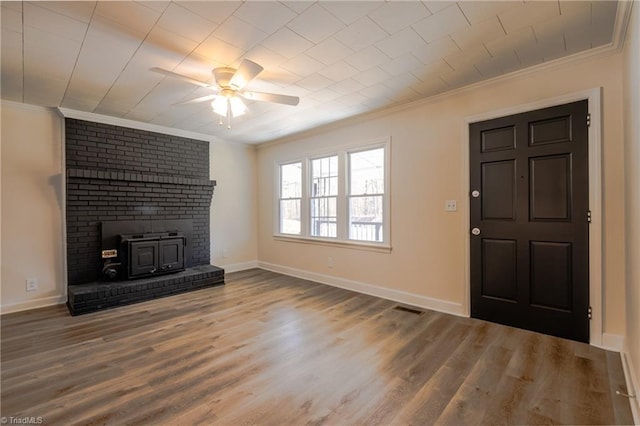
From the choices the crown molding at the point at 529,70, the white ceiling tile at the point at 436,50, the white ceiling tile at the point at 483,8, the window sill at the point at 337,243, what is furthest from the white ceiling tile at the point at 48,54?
the window sill at the point at 337,243

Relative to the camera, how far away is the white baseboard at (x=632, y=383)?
161 centimetres

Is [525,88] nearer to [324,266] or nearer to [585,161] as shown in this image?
[585,161]

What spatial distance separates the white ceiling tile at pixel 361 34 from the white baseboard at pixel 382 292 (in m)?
2.79

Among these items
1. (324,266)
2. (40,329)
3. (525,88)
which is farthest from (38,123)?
(525,88)

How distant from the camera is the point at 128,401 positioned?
1.80 metres

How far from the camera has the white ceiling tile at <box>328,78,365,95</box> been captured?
9.70ft

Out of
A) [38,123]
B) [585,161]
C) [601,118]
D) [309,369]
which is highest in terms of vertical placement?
[38,123]

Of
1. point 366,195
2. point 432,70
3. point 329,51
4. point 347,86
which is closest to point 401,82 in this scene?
point 432,70

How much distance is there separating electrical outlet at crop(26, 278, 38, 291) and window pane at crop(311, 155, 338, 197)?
12.6ft

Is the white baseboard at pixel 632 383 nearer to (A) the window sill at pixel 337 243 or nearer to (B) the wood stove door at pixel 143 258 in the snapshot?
(A) the window sill at pixel 337 243

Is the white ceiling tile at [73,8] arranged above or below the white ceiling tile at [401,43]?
above

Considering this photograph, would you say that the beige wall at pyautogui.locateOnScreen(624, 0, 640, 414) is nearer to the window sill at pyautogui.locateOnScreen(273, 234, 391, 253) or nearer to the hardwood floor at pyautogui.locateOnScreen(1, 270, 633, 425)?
the hardwood floor at pyautogui.locateOnScreen(1, 270, 633, 425)

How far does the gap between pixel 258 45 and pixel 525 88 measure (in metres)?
2.53

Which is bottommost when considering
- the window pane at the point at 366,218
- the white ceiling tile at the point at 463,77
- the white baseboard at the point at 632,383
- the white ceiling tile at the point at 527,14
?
the white baseboard at the point at 632,383
